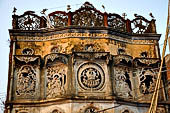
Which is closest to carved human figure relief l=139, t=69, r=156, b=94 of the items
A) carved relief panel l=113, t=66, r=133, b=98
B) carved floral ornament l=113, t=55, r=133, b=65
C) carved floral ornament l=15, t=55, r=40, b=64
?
carved relief panel l=113, t=66, r=133, b=98

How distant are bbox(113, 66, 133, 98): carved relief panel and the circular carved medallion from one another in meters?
0.66

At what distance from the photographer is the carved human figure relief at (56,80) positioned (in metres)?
14.7

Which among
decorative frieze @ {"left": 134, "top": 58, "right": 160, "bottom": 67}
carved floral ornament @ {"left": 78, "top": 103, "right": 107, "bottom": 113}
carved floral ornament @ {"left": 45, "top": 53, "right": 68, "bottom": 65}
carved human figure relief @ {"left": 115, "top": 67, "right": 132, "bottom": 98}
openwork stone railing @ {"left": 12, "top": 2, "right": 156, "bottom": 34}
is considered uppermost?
openwork stone railing @ {"left": 12, "top": 2, "right": 156, "bottom": 34}

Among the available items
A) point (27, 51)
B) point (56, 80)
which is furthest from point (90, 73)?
point (27, 51)

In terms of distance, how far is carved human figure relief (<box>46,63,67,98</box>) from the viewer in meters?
14.7

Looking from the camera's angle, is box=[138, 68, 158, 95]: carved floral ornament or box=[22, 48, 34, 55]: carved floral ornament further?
box=[22, 48, 34, 55]: carved floral ornament

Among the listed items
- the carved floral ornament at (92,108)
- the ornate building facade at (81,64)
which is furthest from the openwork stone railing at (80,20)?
the carved floral ornament at (92,108)

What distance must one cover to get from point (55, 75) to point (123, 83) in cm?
300

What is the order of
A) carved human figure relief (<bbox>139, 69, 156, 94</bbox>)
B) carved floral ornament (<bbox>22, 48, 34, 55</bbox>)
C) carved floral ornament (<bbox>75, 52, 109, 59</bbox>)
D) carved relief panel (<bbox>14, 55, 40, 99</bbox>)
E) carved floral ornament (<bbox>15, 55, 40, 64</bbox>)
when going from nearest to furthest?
carved relief panel (<bbox>14, 55, 40, 99</bbox>) < carved floral ornament (<bbox>75, 52, 109, 59</bbox>) < carved floral ornament (<bbox>15, 55, 40, 64</bbox>) < carved human figure relief (<bbox>139, 69, 156, 94</bbox>) < carved floral ornament (<bbox>22, 48, 34, 55</bbox>)

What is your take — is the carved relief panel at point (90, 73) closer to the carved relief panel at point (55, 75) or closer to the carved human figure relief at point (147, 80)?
the carved relief panel at point (55, 75)

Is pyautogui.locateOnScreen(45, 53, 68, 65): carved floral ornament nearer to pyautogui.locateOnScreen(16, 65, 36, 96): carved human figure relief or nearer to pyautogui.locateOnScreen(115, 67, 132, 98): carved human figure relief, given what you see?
pyautogui.locateOnScreen(16, 65, 36, 96): carved human figure relief

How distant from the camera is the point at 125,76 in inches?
607

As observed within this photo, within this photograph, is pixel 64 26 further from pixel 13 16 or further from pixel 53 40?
pixel 13 16

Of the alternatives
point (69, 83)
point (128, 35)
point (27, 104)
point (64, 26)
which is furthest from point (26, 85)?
point (128, 35)
